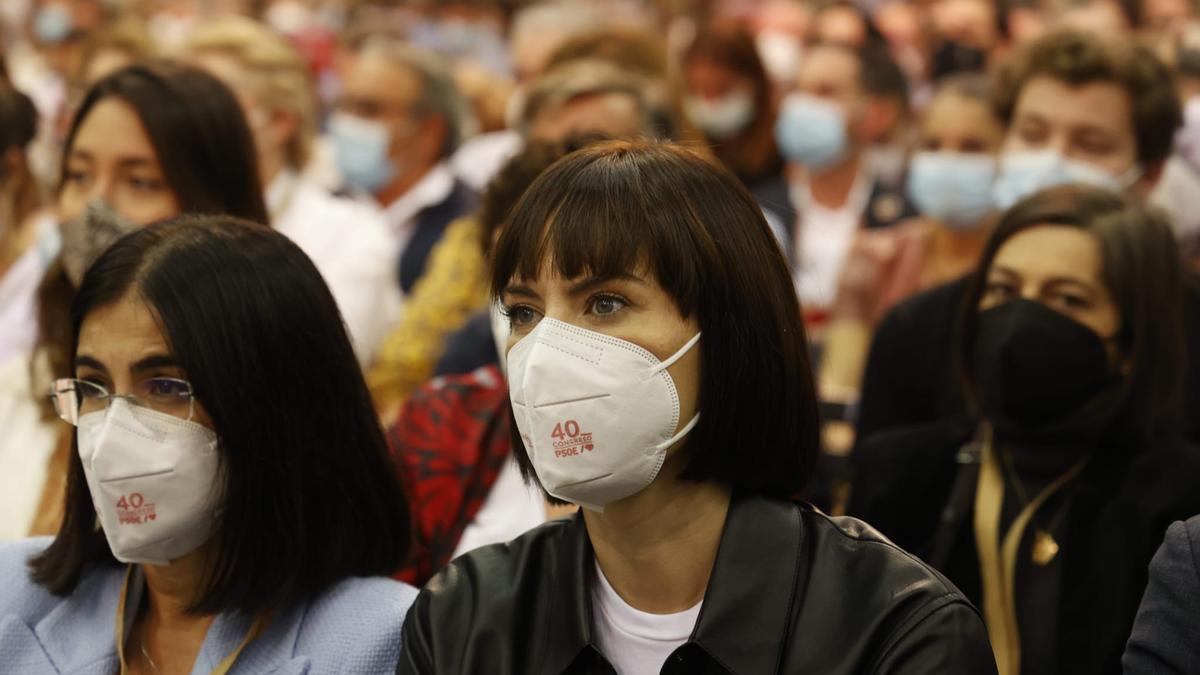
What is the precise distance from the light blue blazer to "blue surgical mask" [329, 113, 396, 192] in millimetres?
4504

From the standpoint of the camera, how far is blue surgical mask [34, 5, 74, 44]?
10.5m

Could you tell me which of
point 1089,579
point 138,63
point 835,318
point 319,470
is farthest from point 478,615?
point 835,318

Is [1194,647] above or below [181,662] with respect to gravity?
above

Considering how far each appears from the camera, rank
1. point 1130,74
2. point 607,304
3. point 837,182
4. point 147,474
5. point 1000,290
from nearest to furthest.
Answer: point 607,304 → point 147,474 → point 1000,290 → point 1130,74 → point 837,182

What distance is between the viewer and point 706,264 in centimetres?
252

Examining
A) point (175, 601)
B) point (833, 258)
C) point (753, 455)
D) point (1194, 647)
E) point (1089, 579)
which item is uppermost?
point (753, 455)

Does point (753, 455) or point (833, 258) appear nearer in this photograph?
point (753, 455)

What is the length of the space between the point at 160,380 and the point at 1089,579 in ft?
6.38

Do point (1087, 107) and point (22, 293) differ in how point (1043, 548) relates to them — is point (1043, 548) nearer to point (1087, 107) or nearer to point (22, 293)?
point (1087, 107)

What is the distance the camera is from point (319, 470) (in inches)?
118

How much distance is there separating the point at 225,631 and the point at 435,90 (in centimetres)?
496

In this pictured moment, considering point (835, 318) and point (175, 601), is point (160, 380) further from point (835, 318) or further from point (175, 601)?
point (835, 318)

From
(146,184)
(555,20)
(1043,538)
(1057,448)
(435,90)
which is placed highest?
(146,184)

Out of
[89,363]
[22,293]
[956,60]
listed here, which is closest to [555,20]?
[956,60]
